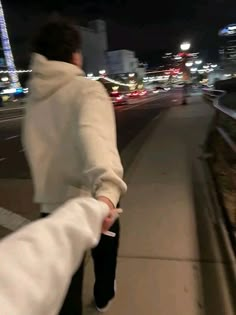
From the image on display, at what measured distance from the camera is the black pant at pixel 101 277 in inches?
86.0

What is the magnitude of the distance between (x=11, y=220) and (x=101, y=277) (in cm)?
277

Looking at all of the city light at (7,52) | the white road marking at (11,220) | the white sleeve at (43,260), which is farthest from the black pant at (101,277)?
the city light at (7,52)

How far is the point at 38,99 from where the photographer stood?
195cm

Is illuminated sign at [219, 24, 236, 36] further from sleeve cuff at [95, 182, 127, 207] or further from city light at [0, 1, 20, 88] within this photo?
sleeve cuff at [95, 182, 127, 207]

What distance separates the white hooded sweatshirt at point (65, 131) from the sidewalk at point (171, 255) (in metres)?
1.50

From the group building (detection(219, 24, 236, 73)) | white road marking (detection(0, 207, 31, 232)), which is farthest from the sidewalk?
building (detection(219, 24, 236, 73))

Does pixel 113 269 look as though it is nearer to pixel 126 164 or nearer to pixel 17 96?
pixel 126 164

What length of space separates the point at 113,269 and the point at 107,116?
1403 millimetres

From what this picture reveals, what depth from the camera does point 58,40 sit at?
73.5 inches

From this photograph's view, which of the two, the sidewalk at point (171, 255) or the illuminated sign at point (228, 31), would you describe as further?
the illuminated sign at point (228, 31)

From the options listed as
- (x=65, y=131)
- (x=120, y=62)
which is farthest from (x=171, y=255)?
(x=120, y=62)

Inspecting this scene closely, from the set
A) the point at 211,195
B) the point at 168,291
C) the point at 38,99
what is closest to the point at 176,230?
the point at 168,291

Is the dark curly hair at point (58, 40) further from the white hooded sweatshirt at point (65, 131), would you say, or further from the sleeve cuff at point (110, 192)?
the sleeve cuff at point (110, 192)

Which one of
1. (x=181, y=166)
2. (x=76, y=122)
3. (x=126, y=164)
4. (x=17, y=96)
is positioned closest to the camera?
(x=76, y=122)
